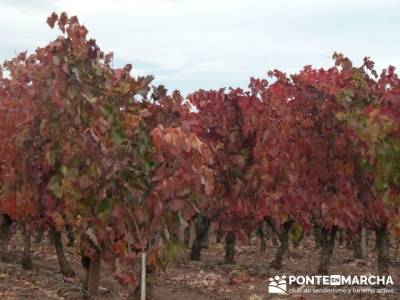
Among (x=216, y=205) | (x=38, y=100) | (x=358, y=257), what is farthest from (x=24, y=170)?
(x=358, y=257)

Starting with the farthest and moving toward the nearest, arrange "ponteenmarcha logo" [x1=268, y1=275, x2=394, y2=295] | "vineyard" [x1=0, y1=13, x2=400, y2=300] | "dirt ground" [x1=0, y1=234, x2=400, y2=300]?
"ponteenmarcha logo" [x1=268, y1=275, x2=394, y2=295]
"dirt ground" [x1=0, y1=234, x2=400, y2=300]
"vineyard" [x1=0, y1=13, x2=400, y2=300]

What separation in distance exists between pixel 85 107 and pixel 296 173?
18.5 feet

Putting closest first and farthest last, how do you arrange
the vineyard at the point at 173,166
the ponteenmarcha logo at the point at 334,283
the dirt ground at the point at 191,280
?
1. the vineyard at the point at 173,166
2. the dirt ground at the point at 191,280
3. the ponteenmarcha logo at the point at 334,283

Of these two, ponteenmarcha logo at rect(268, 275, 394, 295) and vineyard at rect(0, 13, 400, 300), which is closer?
vineyard at rect(0, 13, 400, 300)

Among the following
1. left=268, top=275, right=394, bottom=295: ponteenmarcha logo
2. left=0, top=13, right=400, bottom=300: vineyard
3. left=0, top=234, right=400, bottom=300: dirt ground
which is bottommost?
left=0, top=234, right=400, bottom=300: dirt ground

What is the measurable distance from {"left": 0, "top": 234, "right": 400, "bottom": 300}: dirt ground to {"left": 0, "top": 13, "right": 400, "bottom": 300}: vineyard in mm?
92

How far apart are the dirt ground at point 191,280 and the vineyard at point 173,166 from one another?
92mm

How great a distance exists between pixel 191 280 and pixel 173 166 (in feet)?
36.4

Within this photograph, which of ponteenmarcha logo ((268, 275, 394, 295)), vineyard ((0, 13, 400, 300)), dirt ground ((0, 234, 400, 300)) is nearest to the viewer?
vineyard ((0, 13, 400, 300))

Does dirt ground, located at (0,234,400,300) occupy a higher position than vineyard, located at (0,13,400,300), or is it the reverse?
vineyard, located at (0,13,400,300)

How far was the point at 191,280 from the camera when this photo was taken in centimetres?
1698

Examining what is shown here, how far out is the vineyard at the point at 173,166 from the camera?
6.51m

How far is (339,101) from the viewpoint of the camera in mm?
11961

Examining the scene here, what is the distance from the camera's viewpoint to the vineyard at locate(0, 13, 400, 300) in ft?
21.4
